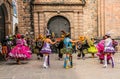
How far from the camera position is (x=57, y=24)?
99.1ft

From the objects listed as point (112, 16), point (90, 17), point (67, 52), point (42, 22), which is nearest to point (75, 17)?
point (90, 17)

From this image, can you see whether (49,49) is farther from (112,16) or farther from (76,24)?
(112,16)

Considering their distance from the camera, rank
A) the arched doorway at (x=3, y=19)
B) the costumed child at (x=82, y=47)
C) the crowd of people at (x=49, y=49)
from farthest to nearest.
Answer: the arched doorway at (x=3, y=19) < the costumed child at (x=82, y=47) < the crowd of people at (x=49, y=49)

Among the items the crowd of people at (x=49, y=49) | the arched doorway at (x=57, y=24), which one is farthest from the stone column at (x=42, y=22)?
the crowd of people at (x=49, y=49)

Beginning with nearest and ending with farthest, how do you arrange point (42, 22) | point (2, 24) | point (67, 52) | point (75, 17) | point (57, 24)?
point (67, 52) < point (2, 24) < point (42, 22) < point (75, 17) < point (57, 24)

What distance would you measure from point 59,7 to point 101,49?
1179cm

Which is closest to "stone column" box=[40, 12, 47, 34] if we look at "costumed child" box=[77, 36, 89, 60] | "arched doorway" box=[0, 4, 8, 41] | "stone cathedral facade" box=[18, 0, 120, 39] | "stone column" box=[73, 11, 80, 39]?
"stone cathedral facade" box=[18, 0, 120, 39]

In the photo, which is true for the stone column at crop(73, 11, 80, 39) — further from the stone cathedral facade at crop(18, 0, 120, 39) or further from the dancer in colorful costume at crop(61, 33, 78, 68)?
the dancer in colorful costume at crop(61, 33, 78, 68)

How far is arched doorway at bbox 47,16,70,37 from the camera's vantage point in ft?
98.8

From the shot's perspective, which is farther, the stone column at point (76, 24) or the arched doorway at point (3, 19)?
the stone column at point (76, 24)

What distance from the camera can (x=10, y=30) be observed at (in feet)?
85.3

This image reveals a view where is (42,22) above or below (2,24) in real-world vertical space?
above

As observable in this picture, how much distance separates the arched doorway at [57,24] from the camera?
30125 mm

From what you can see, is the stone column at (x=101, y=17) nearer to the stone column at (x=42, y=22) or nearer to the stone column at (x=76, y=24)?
the stone column at (x=76, y=24)
